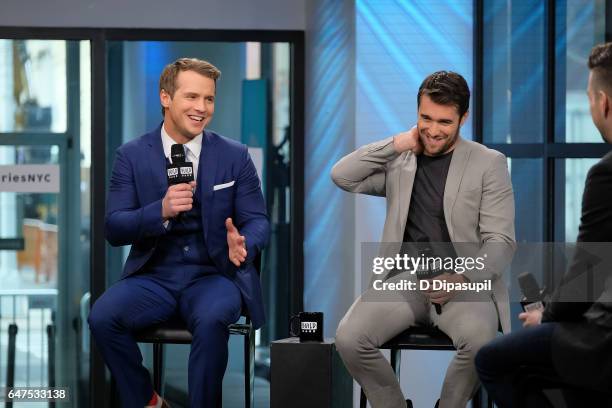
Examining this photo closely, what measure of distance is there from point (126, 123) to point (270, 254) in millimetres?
1074

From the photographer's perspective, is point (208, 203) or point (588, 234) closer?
point (588, 234)

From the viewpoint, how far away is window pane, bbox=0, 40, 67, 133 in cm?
562

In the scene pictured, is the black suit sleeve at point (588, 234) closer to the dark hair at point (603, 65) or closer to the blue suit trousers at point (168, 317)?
the dark hair at point (603, 65)

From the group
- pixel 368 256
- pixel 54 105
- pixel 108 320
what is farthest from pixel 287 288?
pixel 108 320

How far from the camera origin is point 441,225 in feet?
12.4

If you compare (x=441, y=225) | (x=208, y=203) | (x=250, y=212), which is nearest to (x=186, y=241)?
(x=208, y=203)

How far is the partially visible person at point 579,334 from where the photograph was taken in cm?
283

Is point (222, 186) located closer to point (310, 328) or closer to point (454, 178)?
point (310, 328)

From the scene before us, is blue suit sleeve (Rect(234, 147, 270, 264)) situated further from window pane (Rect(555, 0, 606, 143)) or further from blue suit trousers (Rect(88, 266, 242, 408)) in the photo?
window pane (Rect(555, 0, 606, 143))

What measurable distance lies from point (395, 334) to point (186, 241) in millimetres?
878

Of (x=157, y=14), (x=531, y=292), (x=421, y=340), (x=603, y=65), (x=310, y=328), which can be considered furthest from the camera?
(x=157, y=14)

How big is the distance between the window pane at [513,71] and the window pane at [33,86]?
2.31 metres

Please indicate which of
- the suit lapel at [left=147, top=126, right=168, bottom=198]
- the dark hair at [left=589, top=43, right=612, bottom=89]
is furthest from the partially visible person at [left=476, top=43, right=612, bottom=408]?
the suit lapel at [left=147, top=126, right=168, bottom=198]

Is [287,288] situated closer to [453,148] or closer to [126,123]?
[126,123]
